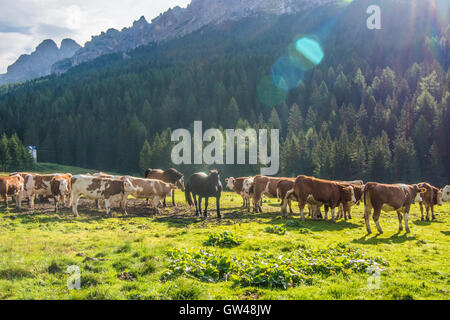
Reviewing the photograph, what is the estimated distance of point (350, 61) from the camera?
433 feet

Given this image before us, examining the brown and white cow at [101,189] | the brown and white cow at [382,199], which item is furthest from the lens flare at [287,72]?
the brown and white cow at [382,199]

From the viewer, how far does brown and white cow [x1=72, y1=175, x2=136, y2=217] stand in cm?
1916

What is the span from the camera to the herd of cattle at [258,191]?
15844 millimetres

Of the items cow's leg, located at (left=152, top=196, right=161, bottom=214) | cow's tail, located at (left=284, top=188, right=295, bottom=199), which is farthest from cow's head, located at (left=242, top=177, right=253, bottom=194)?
cow's leg, located at (left=152, top=196, right=161, bottom=214)

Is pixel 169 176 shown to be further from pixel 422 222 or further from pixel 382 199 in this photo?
pixel 422 222

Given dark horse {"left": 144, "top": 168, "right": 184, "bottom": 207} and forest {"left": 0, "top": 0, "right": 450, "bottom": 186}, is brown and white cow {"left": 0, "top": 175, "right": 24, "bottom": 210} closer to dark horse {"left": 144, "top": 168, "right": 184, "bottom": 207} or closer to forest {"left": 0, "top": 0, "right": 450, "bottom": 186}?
dark horse {"left": 144, "top": 168, "right": 184, "bottom": 207}

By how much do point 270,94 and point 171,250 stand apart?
11797cm

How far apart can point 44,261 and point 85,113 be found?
126 meters

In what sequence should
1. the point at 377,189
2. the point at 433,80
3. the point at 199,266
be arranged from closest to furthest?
the point at 199,266 → the point at 377,189 → the point at 433,80

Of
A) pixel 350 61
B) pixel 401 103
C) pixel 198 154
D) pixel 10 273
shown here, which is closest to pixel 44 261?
pixel 10 273

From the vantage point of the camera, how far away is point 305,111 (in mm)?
113188

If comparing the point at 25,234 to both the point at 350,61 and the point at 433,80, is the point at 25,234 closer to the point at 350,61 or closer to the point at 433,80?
the point at 433,80

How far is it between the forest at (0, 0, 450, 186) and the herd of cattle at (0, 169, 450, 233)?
4318cm

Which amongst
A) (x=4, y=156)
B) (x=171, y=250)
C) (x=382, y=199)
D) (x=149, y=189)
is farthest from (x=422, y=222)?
(x=4, y=156)
